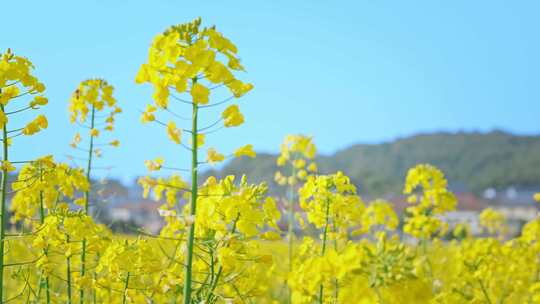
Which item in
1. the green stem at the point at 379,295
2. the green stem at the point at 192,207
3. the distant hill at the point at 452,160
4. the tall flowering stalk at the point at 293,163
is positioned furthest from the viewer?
the distant hill at the point at 452,160

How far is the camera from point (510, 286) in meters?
6.31

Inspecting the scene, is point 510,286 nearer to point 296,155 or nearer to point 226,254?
point 296,155

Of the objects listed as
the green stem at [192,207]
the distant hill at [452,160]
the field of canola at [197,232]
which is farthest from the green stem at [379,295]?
the distant hill at [452,160]

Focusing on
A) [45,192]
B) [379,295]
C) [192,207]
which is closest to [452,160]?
[45,192]

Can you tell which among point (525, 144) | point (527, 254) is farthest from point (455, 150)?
point (527, 254)

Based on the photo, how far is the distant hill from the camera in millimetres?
80750

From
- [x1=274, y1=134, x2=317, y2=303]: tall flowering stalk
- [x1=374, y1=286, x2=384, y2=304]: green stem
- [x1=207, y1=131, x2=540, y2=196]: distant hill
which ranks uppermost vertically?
[x1=207, y1=131, x2=540, y2=196]: distant hill

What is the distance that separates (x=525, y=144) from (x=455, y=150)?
9.74 m

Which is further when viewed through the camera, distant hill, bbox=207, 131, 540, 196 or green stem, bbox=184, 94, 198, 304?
distant hill, bbox=207, 131, 540, 196

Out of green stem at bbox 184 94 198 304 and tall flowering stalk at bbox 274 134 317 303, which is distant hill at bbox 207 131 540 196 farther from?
green stem at bbox 184 94 198 304

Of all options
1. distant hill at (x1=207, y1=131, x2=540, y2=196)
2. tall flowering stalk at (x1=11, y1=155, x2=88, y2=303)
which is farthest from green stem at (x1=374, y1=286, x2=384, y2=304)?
distant hill at (x1=207, y1=131, x2=540, y2=196)

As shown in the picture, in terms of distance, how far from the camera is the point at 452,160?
307 ft

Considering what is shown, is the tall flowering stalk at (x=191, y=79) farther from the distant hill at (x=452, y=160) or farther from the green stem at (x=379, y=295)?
the distant hill at (x=452, y=160)

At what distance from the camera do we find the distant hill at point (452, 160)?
265 feet
